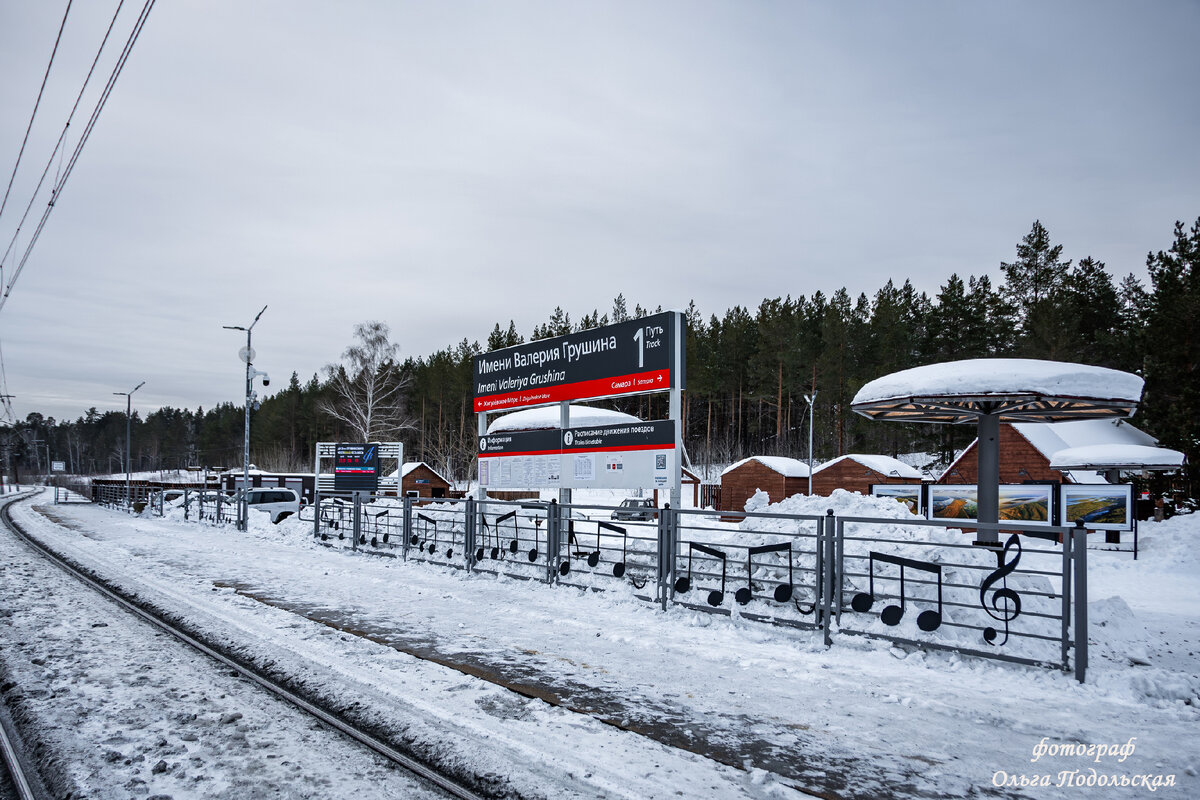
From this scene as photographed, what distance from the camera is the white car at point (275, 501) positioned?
27.6 metres

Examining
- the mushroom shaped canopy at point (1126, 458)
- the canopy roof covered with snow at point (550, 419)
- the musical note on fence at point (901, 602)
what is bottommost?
the musical note on fence at point (901, 602)

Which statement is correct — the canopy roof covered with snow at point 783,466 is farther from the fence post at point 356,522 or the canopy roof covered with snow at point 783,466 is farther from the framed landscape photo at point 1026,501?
the fence post at point 356,522

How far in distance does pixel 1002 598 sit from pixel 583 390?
27.7 feet

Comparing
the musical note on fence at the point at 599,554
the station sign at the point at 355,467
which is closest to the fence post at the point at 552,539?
the musical note on fence at the point at 599,554

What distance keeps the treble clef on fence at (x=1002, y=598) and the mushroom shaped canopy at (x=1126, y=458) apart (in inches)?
732

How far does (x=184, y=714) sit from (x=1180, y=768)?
22.8ft

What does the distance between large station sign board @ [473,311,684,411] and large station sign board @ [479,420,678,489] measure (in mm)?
784

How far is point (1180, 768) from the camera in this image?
469 cm

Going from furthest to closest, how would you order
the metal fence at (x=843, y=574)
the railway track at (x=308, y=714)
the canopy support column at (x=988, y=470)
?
the canopy support column at (x=988, y=470)
the metal fence at (x=843, y=574)
the railway track at (x=308, y=714)

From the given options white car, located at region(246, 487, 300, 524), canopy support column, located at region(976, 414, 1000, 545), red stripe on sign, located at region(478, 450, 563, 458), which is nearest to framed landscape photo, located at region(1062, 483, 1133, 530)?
canopy support column, located at region(976, 414, 1000, 545)

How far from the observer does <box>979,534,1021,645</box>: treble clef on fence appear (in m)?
7.34

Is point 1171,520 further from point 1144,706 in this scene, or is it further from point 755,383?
point 755,383

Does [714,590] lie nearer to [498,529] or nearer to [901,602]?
[901,602]

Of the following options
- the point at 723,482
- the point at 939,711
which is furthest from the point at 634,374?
the point at 723,482
